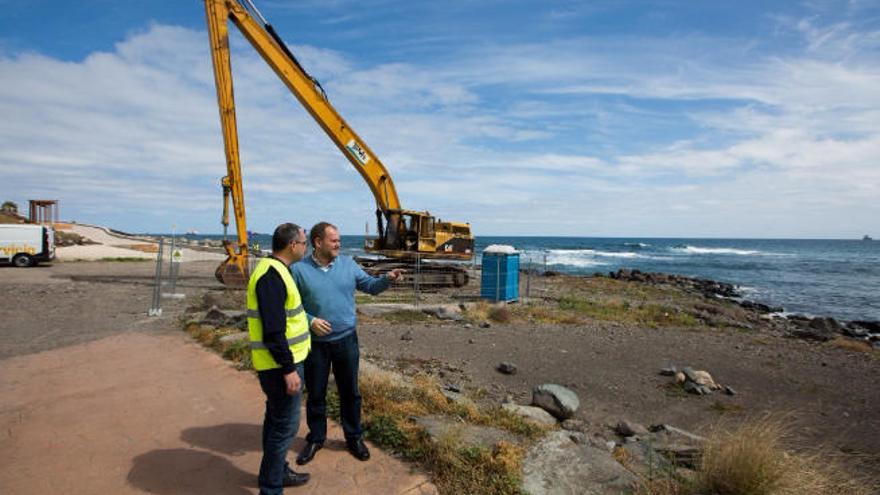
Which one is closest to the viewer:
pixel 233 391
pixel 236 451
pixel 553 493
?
pixel 553 493

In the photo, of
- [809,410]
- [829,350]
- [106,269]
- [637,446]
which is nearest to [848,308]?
[829,350]

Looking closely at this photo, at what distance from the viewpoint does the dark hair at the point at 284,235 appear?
10.7 ft

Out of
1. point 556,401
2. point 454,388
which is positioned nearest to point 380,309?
point 454,388

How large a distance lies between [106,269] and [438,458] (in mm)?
24487

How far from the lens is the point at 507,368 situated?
25.8 ft

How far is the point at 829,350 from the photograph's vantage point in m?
11.2

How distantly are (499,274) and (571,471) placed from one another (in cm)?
1130

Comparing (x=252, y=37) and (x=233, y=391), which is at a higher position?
(x=252, y=37)

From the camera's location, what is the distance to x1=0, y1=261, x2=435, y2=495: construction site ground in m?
3.78

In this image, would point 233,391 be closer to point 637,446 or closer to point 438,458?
point 438,458

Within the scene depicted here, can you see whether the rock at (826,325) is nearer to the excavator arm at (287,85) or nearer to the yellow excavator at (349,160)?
the yellow excavator at (349,160)

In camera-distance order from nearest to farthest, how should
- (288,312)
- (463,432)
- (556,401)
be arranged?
1. (288,312)
2. (463,432)
3. (556,401)

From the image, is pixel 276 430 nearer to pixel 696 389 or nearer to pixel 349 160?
pixel 696 389

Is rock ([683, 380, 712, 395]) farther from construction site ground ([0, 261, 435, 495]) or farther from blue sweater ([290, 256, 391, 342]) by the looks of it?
blue sweater ([290, 256, 391, 342])
